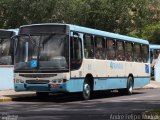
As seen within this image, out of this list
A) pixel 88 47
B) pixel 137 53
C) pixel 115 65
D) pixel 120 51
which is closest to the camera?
pixel 88 47

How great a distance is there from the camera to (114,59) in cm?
2689

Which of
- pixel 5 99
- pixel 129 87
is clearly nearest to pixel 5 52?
pixel 129 87

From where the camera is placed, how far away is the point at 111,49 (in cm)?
2647

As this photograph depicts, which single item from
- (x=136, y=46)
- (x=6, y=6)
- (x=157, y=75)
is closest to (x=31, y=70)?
(x=136, y=46)

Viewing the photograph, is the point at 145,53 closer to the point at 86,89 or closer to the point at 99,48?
the point at 99,48

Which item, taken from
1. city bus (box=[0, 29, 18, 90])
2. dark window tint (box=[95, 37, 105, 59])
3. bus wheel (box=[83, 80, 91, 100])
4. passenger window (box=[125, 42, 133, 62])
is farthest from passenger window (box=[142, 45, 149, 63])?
bus wheel (box=[83, 80, 91, 100])

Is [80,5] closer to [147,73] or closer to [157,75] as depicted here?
[157,75]

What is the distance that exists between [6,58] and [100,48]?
6.81m

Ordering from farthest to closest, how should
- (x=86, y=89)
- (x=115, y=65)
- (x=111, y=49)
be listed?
(x=115, y=65) → (x=111, y=49) → (x=86, y=89)

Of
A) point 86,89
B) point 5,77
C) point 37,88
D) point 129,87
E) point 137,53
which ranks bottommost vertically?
point 129,87

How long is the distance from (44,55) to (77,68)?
4.89 ft

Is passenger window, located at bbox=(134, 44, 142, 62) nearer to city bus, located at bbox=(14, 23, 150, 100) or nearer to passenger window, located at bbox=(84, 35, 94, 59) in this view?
city bus, located at bbox=(14, 23, 150, 100)

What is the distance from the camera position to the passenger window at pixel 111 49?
2608 centimetres

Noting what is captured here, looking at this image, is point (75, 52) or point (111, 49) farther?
point (111, 49)
